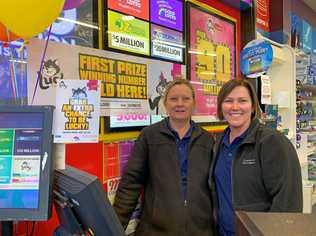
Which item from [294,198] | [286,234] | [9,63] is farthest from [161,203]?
[286,234]

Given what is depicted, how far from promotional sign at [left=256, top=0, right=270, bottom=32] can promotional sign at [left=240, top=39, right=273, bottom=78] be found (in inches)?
40.2

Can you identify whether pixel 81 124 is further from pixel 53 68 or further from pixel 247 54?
pixel 247 54

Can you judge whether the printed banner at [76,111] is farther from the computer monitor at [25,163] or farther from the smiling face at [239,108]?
the smiling face at [239,108]

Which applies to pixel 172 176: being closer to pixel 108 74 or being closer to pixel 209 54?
pixel 108 74

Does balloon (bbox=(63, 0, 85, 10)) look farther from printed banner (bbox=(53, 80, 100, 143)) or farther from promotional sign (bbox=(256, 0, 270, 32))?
promotional sign (bbox=(256, 0, 270, 32))

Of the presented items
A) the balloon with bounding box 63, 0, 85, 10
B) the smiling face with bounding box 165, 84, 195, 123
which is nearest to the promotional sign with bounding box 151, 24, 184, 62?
the smiling face with bounding box 165, 84, 195, 123

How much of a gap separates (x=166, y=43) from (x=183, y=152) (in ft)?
3.53

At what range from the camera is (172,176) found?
Answer: 2.38 metres

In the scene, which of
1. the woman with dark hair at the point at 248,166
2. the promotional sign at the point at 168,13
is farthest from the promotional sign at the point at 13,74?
the promotional sign at the point at 168,13

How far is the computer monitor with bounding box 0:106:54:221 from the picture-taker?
1351mm

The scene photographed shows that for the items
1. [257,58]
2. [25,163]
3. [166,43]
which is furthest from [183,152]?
[257,58]

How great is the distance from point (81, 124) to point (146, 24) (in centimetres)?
148

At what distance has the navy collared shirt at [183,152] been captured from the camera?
238 centimetres

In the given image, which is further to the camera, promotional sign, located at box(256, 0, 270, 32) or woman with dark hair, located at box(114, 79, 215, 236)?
promotional sign, located at box(256, 0, 270, 32)
